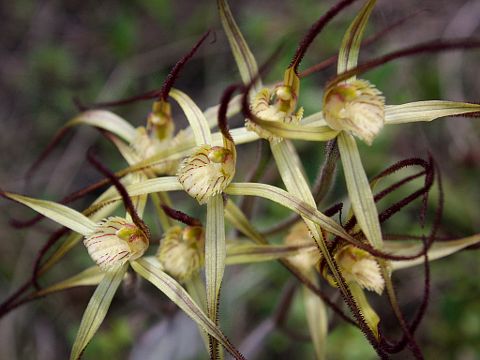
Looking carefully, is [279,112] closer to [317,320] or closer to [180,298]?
[180,298]

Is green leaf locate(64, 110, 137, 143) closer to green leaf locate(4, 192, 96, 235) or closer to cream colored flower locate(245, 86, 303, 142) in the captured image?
green leaf locate(4, 192, 96, 235)

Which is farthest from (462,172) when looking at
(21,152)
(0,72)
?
(0,72)

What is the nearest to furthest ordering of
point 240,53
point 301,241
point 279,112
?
point 279,112, point 240,53, point 301,241

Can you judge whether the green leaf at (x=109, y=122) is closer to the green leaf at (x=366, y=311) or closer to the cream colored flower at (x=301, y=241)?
the cream colored flower at (x=301, y=241)

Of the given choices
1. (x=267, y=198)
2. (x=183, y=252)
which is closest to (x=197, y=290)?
(x=183, y=252)

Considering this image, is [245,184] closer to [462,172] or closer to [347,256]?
[347,256]
